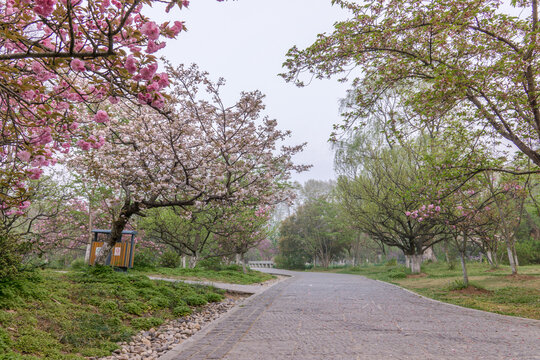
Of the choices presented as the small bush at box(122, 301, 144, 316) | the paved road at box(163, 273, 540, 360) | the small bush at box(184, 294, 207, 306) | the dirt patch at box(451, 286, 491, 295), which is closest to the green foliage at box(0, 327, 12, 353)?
the paved road at box(163, 273, 540, 360)

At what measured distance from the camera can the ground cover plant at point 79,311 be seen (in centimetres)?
418

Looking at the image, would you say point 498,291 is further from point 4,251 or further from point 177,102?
point 4,251

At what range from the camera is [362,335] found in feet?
17.1

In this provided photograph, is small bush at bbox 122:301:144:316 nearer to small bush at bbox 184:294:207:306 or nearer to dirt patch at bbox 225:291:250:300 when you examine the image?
small bush at bbox 184:294:207:306

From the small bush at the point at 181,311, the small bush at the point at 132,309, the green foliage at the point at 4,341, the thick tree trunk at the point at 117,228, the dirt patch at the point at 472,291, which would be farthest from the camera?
the dirt patch at the point at 472,291

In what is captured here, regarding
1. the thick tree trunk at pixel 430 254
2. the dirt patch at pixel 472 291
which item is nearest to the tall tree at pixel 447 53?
the dirt patch at pixel 472 291

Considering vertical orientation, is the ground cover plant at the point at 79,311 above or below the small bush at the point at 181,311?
above

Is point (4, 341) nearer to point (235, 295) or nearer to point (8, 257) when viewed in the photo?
point (8, 257)

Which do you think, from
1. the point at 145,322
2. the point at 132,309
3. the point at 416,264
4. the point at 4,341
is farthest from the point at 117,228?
the point at 416,264

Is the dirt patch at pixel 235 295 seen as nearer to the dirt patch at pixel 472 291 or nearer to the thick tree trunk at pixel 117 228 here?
the thick tree trunk at pixel 117 228

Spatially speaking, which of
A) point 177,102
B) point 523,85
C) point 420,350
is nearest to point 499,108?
point 523,85

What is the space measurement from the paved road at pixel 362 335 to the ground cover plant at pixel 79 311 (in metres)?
1.34

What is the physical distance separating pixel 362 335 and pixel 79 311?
16.0 ft

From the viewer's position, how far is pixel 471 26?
26.6 feet
